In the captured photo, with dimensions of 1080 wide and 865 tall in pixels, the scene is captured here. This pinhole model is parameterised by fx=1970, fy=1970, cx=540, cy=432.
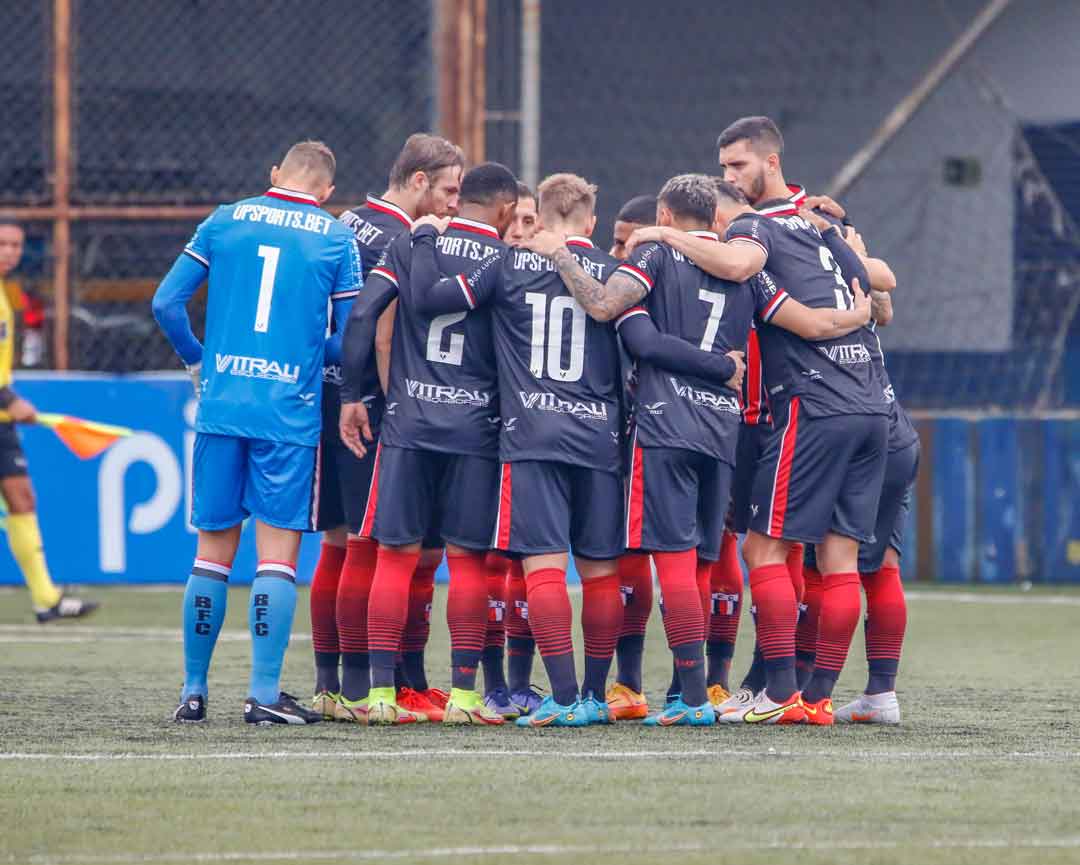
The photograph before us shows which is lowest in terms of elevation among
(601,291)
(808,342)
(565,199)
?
(808,342)

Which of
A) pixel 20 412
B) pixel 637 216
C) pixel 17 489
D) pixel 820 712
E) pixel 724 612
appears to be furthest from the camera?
pixel 17 489

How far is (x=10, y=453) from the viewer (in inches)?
404

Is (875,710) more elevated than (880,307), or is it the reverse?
(880,307)

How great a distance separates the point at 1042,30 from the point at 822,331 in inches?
477

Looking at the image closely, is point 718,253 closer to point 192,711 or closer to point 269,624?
point 269,624

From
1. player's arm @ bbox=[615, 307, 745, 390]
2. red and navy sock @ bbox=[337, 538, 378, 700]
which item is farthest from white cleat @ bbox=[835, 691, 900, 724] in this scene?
red and navy sock @ bbox=[337, 538, 378, 700]

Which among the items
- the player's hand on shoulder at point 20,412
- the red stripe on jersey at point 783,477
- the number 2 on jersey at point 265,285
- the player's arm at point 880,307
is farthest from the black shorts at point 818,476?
the player's hand on shoulder at point 20,412

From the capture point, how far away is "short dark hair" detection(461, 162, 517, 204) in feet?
21.0

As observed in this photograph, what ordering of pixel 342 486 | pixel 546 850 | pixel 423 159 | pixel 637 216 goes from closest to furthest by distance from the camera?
pixel 546 850 < pixel 342 486 < pixel 423 159 < pixel 637 216

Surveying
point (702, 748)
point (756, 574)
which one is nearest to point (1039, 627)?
point (756, 574)

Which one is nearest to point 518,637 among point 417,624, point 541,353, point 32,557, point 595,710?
point 417,624

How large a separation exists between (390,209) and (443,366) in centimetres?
74

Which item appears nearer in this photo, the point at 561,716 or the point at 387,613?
the point at 561,716

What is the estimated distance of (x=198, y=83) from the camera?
54.1ft
